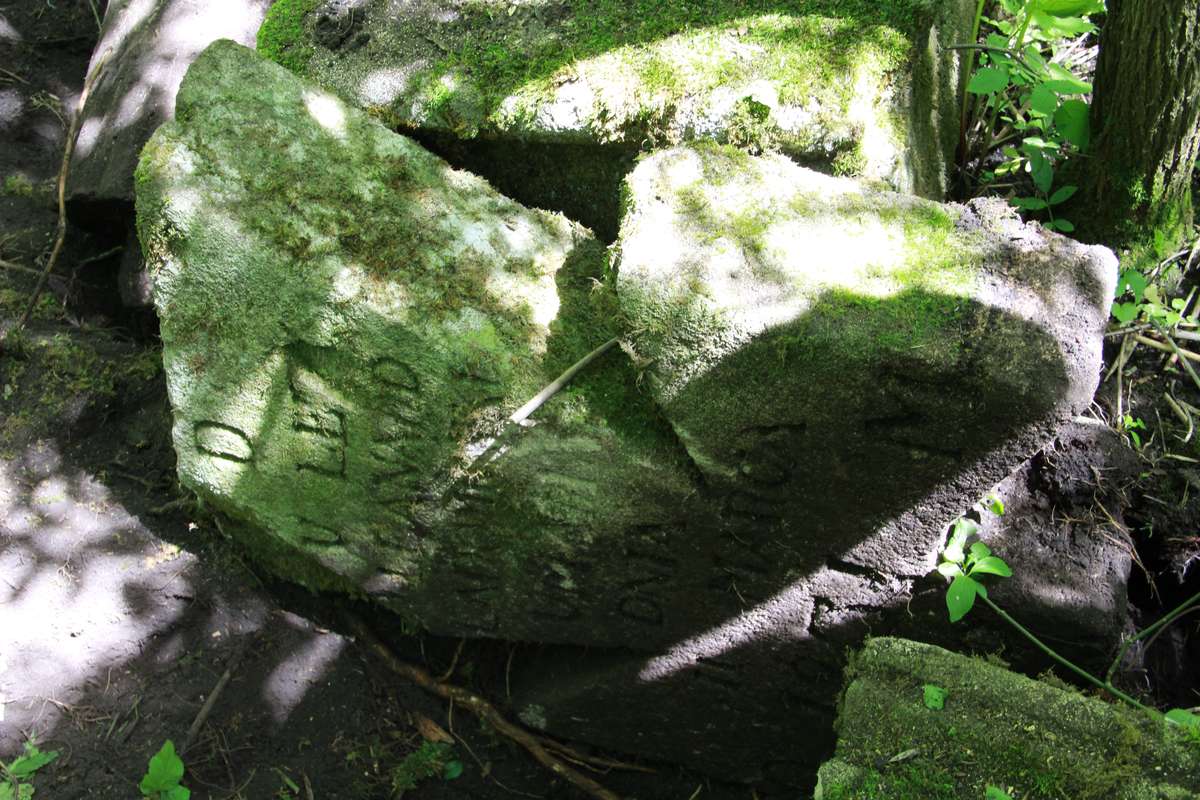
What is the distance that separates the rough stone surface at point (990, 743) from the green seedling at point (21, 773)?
2076mm

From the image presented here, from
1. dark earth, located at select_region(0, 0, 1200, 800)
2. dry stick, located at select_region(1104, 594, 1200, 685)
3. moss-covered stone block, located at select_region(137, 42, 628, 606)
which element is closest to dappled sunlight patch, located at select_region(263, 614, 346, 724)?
dark earth, located at select_region(0, 0, 1200, 800)

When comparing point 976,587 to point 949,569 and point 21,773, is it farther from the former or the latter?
point 21,773

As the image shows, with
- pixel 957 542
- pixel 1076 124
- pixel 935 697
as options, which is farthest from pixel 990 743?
pixel 1076 124

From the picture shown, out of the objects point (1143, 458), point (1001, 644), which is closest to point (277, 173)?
point (1001, 644)

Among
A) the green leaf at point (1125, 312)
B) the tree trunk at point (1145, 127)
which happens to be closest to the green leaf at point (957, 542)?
the green leaf at point (1125, 312)

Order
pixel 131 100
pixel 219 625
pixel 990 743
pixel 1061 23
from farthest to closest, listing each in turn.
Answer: pixel 131 100, pixel 219 625, pixel 1061 23, pixel 990 743

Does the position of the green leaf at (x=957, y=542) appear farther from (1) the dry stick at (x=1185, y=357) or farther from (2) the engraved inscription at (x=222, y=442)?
(2) the engraved inscription at (x=222, y=442)

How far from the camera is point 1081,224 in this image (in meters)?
2.96

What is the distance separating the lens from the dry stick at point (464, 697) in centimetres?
301

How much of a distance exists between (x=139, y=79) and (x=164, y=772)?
225 centimetres

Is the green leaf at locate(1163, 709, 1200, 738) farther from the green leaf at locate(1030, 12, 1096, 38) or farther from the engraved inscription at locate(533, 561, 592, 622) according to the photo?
the green leaf at locate(1030, 12, 1096, 38)

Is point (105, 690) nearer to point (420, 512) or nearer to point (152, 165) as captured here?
point (420, 512)

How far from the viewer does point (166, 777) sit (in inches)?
102

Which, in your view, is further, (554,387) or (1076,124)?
(1076,124)
